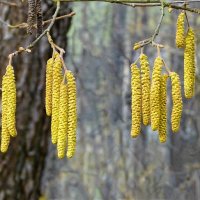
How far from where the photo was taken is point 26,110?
12.4 ft

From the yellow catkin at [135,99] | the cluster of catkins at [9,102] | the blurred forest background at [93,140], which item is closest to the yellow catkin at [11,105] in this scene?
the cluster of catkins at [9,102]

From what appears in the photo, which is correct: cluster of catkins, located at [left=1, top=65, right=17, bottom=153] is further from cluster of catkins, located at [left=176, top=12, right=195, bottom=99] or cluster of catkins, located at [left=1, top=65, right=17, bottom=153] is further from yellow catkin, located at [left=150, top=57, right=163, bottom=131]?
cluster of catkins, located at [left=176, top=12, right=195, bottom=99]

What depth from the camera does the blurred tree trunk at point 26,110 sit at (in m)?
3.68

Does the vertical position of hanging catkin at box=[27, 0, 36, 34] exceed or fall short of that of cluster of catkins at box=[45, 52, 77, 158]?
it exceeds it

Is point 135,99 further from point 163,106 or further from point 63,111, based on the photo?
point 63,111

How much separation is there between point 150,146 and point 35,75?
5.43 metres

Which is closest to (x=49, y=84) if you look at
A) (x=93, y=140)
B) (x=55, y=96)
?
(x=55, y=96)

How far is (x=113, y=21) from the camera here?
866 cm

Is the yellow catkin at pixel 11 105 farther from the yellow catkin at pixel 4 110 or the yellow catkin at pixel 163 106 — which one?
the yellow catkin at pixel 163 106

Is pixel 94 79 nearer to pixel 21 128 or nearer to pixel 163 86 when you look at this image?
pixel 21 128

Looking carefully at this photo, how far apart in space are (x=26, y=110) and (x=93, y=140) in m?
5.97

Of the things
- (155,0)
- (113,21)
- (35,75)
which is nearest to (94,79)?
(113,21)

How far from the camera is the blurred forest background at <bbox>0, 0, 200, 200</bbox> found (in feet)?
12.2

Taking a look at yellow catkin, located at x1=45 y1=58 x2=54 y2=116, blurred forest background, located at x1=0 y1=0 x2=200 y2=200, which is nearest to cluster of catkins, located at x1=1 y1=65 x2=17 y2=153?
yellow catkin, located at x1=45 y1=58 x2=54 y2=116
